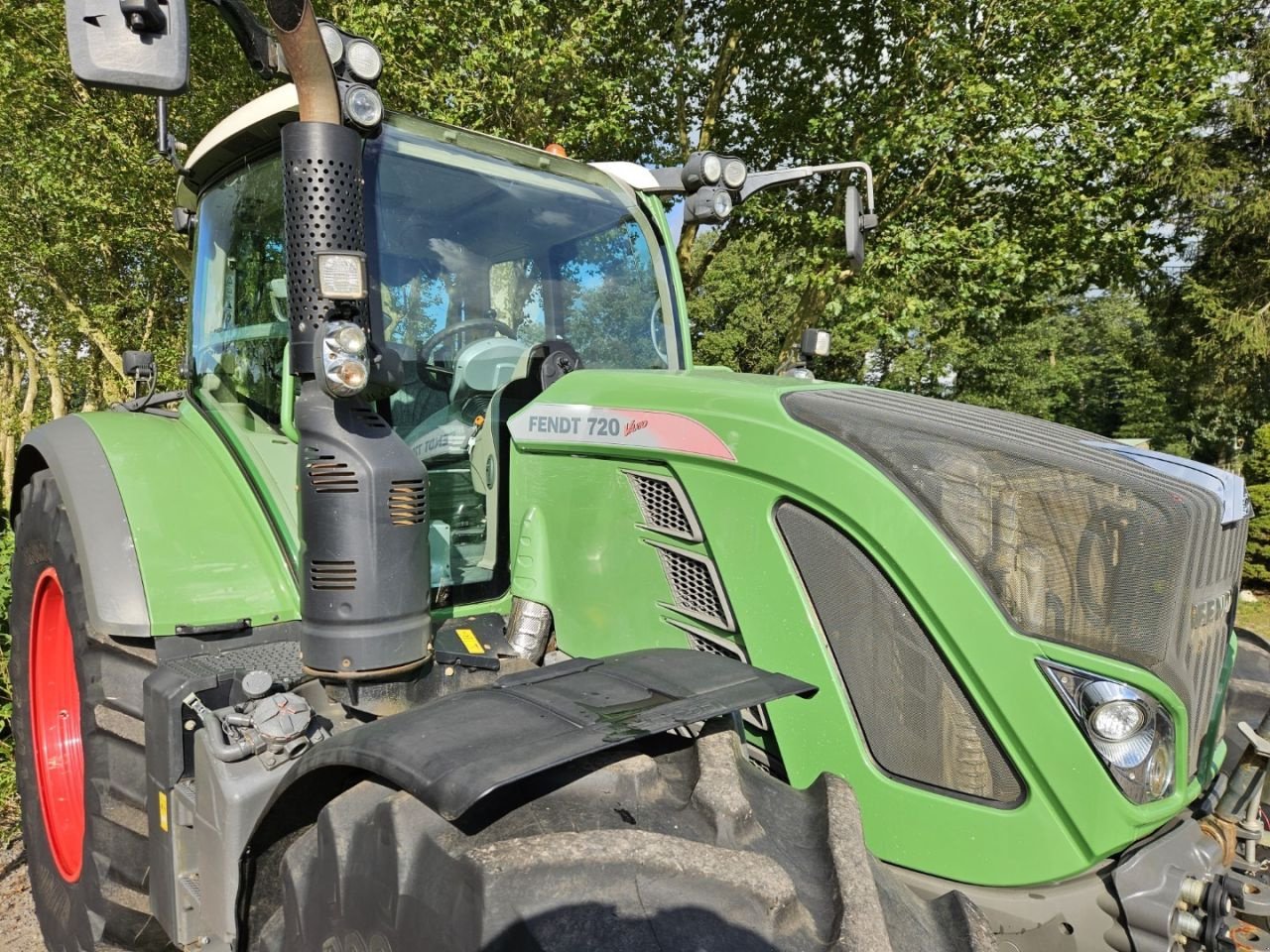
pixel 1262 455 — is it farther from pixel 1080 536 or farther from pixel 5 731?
pixel 5 731

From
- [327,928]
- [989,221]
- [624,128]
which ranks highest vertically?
[624,128]

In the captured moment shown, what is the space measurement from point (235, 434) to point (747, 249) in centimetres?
954

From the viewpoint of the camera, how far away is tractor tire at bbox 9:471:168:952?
2143 millimetres

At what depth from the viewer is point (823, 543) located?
1706 millimetres

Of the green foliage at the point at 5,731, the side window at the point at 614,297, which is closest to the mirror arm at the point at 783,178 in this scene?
the side window at the point at 614,297

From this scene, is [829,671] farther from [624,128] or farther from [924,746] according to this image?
[624,128]

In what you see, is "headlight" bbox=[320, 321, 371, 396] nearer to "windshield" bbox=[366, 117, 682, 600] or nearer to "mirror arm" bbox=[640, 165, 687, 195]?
"windshield" bbox=[366, 117, 682, 600]

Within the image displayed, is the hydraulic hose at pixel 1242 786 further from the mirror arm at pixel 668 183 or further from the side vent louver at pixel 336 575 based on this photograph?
the mirror arm at pixel 668 183

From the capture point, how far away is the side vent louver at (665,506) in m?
1.94

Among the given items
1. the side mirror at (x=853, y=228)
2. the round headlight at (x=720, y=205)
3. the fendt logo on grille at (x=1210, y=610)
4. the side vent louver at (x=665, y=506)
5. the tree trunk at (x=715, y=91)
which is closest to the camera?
the fendt logo on grille at (x=1210, y=610)

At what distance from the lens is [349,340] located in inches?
70.5

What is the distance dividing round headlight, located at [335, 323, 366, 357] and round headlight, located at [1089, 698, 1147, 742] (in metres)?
1.59

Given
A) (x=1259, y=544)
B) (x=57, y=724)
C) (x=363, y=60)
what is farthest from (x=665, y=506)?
(x=1259, y=544)

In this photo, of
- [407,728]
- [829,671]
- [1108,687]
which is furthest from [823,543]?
[407,728]
